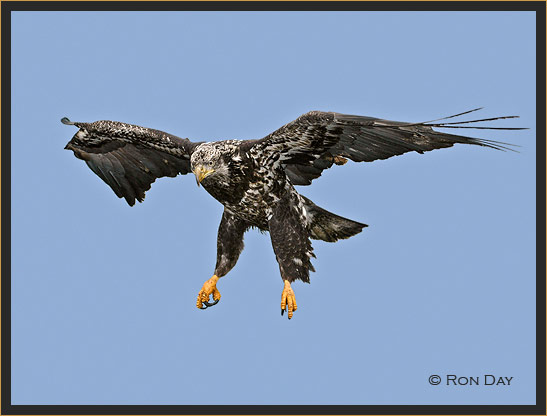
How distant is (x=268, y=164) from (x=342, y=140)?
876 mm

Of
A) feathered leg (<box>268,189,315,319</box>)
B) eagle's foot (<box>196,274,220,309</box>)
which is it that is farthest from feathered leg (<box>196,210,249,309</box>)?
feathered leg (<box>268,189,315,319</box>)

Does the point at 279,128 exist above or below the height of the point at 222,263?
above

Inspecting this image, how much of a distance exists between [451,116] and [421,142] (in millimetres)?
726

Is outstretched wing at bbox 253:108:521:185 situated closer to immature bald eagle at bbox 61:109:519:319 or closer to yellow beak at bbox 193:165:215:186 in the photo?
immature bald eagle at bbox 61:109:519:319

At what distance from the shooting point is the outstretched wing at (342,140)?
8266 mm

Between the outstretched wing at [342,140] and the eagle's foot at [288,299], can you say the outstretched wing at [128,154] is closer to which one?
the outstretched wing at [342,140]

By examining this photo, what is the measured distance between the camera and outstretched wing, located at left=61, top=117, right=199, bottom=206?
983cm

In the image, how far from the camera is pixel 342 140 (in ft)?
28.8

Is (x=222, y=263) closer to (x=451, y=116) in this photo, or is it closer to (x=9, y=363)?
(x=9, y=363)

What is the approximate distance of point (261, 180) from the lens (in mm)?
9180

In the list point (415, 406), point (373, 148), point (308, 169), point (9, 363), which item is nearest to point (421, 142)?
point (373, 148)

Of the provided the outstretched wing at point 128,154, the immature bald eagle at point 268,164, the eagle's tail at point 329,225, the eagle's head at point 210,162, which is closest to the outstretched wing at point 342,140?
the immature bald eagle at point 268,164

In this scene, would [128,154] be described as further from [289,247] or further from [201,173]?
[289,247]

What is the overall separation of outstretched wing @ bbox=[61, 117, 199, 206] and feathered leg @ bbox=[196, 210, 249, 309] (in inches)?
34.9
